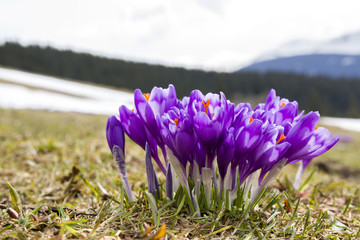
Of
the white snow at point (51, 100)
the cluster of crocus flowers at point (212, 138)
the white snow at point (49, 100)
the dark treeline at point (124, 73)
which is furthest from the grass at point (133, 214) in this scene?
the dark treeline at point (124, 73)

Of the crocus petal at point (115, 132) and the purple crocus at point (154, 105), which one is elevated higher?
the purple crocus at point (154, 105)

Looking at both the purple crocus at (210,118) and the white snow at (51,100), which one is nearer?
the purple crocus at (210,118)

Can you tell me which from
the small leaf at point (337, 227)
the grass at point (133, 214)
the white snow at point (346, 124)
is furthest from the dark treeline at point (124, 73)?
the small leaf at point (337, 227)

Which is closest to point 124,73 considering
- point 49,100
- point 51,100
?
point 51,100

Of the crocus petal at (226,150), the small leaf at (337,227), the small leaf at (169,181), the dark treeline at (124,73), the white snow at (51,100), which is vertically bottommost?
the white snow at (51,100)

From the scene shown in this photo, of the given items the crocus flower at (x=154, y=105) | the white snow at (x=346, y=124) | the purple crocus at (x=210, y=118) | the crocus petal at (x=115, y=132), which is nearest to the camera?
the purple crocus at (x=210, y=118)

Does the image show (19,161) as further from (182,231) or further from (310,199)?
(310,199)

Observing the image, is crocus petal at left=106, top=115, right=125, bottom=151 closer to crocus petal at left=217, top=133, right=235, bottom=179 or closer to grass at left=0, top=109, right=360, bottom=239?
grass at left=0, top=109, right=360, bottom=239

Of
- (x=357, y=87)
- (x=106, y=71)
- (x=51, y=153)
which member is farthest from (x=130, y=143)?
(x=357, y=87)

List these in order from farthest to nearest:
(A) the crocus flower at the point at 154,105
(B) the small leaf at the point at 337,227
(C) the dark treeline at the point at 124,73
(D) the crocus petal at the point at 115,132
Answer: (C) the dark treeline at the point at 124,73
(B) the small leaf at the point at 337,227
(D) the crocus petal at the point at 115,132
(A) the crocus flower at the point at 154,105

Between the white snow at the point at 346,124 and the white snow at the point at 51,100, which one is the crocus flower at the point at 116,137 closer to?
the white snow at the point at 51,100
